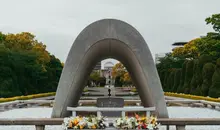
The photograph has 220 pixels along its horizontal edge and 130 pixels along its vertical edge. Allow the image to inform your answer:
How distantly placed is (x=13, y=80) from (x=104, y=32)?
21277 millimetres

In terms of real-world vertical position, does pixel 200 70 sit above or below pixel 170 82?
above

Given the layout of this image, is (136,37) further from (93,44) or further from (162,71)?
(162,71)

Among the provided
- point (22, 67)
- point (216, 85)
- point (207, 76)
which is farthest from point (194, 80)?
point (22, 67)

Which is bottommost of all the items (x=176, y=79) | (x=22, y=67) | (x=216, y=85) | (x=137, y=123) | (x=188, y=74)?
(x=137, y=123)

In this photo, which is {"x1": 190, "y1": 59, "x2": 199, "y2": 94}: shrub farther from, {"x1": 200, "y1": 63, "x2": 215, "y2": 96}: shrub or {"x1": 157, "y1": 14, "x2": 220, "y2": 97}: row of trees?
{"x1": 200, "y1": 63, "x2": 215, "y2": 96}: shrub

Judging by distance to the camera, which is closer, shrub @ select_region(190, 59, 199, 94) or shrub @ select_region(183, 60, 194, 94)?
shrub @ select_region(190, 59, 199, 94)

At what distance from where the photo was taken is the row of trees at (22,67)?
2728cm

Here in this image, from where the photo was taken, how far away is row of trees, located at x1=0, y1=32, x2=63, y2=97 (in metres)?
27.3

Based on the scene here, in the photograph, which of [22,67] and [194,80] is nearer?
[194,80]

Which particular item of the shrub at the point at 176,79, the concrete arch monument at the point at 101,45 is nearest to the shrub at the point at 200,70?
the shrub at the point at 176,79

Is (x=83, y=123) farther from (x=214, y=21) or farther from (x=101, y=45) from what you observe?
(x=214, y=21)

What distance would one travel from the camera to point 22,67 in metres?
31.4

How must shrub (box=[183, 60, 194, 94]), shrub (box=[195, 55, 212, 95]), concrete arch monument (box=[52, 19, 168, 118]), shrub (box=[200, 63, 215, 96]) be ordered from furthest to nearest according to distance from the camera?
shrub (box=[183, 60, 194, 94]) → shrub (box=[195, 55, 212, 95]) → shrub (box=[200, 63, 215, 96]) → concrete arch monument (box=[52, 19, 168, 118])

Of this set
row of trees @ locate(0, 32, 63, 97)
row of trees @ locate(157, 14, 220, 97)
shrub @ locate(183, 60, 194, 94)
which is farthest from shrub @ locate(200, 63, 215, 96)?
row of trees @ locate(0, 32, 63, 97)
